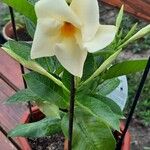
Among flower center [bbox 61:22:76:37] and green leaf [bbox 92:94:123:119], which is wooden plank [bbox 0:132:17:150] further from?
flower center [bbox 61:22:76:37]

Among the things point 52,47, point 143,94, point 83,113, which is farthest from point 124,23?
point 52,47

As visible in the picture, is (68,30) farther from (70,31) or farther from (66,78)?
(66,78)

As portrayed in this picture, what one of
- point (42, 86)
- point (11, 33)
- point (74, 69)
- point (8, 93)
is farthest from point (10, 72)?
point (74, 69)

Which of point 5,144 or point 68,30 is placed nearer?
point 68,30

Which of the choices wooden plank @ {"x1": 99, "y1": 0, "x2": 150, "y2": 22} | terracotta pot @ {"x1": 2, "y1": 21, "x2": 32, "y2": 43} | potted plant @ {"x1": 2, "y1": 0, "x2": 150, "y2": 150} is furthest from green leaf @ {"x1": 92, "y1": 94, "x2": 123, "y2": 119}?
terracotta pot @ {"x1": 2, "y1": 21, "x2": 32, "y2": 43}

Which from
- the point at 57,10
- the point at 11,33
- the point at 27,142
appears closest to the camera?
the point at 57,10

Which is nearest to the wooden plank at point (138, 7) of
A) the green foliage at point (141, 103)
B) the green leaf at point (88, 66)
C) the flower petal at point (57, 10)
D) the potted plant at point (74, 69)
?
the potted plant at point (74, 69)

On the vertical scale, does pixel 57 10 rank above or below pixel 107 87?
above

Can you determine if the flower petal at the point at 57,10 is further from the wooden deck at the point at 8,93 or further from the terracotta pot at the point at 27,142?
the wooden deck at the point at 8,93
